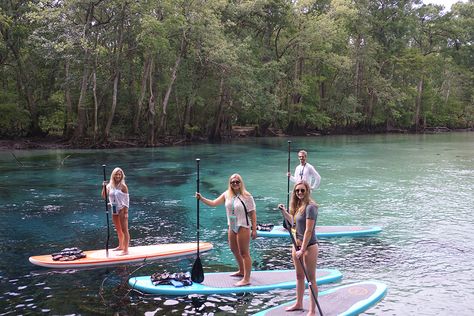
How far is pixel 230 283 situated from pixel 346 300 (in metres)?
1.89

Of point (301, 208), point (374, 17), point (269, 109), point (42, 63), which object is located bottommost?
point (301, 208)

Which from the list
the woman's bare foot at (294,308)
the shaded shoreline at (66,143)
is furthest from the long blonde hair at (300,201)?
the shaded shoreline at (66,143)

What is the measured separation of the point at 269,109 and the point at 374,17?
26.1m

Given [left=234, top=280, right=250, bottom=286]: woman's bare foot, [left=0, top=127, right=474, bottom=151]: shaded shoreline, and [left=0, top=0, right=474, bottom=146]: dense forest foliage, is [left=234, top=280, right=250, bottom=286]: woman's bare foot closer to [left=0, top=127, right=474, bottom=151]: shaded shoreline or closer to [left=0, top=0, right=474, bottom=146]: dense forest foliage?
[left=0, top=0, right=474, bottom=146]: dense forest foliage

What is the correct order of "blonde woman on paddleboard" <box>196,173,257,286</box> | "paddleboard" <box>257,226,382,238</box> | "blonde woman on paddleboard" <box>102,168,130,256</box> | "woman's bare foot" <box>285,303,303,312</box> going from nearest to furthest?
"woman's bare foot" <box>285,303,303,312</box>
"blonde woman on paddleboard" <box>196,173,257,286</box>
"blonde woman on paddleboard" <box>102,168,130,256</box>
"paddleboard" <box>257,226,382,238</box>

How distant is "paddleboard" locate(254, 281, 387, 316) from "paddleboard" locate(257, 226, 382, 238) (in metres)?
3.17

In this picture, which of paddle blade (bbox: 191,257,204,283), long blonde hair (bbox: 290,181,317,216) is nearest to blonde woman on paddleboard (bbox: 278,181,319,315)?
long blonde hair (bbox: 290,181,317,216)

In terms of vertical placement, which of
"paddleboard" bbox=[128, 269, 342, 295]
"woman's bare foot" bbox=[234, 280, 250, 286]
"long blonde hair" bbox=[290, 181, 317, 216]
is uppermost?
"long blonde hair" bbox=[290, 181, 317, 216]

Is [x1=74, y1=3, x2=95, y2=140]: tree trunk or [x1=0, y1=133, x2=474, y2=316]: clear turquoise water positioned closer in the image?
[x1=0, y1=133, x2=474, y2=316]: clear turquoise water

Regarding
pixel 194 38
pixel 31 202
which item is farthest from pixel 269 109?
pixel 31 202

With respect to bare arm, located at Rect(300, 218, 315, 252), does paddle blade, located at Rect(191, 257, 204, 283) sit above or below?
below

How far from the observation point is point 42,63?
125 ft

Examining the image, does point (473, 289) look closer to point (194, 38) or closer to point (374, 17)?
point (194, 38)

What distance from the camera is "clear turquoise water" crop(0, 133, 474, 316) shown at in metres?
7.32
